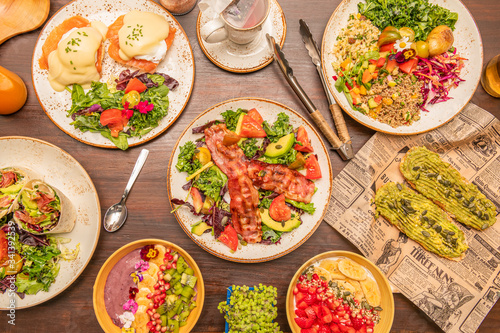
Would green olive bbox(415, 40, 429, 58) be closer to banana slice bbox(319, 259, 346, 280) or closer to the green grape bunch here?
banana slice bbox(319, 259, 346, 280)

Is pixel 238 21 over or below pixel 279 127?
over

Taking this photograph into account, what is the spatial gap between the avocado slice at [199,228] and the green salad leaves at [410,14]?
6.76 ft

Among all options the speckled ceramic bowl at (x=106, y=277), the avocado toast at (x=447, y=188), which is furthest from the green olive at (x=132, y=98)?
the avocado toast at (x=447, y=188)

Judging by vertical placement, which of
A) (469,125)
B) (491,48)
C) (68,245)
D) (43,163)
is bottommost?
(68,245)

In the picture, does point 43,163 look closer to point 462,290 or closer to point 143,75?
point 143,75

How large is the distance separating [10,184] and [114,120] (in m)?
0.87

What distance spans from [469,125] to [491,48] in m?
0.71

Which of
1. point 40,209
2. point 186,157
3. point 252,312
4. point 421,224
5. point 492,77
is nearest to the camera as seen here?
point 252,312

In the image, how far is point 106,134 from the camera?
2271mm

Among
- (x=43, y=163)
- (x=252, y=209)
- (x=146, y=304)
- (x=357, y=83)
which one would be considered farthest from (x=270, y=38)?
(x=146, y=304)

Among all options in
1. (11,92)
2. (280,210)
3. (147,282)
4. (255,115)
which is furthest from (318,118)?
(11,92)

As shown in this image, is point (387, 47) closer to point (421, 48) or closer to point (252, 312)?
point (421, 48)

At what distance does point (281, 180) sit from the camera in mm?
2303

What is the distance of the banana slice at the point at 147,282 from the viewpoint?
7.24 ft
